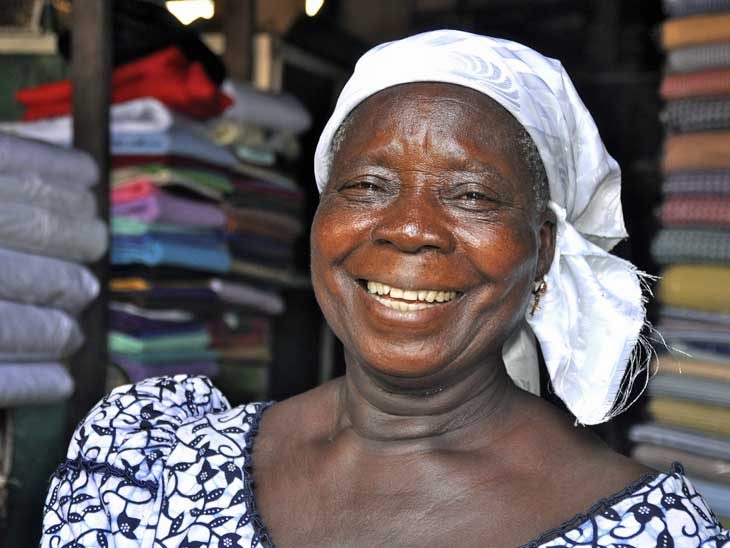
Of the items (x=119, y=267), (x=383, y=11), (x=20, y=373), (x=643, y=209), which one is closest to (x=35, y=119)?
(x=119, y=267)

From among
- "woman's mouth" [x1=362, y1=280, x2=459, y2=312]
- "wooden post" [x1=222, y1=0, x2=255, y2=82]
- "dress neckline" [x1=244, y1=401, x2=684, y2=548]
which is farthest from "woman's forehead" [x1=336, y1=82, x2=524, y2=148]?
"wooden post" [x1=222, y1=0, x2=255, y2=82]

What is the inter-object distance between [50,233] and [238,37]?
1.55 m

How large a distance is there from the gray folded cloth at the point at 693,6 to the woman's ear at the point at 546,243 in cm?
166

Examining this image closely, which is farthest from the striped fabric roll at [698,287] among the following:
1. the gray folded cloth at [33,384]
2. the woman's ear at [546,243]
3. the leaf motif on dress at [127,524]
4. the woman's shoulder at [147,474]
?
the leaf motif on dress at [127,524]

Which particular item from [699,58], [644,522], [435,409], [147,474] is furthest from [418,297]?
Result: [699,58]

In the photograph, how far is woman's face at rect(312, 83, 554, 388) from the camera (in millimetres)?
1585

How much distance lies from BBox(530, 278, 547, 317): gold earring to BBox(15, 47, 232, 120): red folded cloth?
1.96 metres

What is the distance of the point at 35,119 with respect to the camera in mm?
3547

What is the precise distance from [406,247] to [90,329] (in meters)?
1.69

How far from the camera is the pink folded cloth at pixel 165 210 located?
343 cm

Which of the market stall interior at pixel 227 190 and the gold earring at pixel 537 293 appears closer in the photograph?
the gold earring at pixel 537 293

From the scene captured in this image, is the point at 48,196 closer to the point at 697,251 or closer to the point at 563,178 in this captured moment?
the point at 563,178

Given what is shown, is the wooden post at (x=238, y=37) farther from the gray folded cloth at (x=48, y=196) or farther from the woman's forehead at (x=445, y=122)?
the woman's forehead at (x=445, y=122)

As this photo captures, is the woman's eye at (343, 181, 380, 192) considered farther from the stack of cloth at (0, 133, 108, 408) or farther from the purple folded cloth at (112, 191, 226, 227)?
the purple folded cloth at (112, 191, 226, 227)
